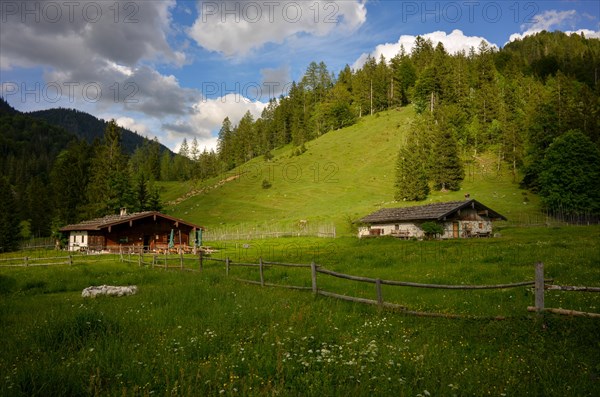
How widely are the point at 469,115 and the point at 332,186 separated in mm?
43218

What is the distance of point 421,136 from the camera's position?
8931 centimetres

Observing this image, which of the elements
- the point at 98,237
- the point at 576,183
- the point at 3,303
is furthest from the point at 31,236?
the point at 576,183

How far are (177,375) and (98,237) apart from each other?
4788cm

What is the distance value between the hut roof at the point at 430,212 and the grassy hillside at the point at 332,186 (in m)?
7.33

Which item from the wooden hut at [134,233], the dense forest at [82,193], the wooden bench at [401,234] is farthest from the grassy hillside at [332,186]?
the wooden hut at [134,233]

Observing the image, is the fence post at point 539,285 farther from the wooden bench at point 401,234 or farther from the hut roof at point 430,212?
the wooden bench at point 401,234

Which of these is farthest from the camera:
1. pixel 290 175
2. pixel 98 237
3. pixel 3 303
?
pixel 290 175

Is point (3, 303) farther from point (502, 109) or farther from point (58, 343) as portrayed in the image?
point (502, 109)

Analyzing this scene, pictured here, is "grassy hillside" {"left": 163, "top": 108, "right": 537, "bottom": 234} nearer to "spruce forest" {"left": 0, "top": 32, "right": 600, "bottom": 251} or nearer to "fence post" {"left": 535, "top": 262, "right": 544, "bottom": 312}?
"spruce forest" {"left": 0, "top": 32, "right": 600, "bottom": 251}

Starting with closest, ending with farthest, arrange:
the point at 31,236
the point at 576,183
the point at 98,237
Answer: the point at 98,237 < the point at 576,183 < the point at 31,236

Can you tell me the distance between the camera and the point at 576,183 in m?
56.8

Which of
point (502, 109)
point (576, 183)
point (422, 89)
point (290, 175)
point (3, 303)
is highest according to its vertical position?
point (422, 89)

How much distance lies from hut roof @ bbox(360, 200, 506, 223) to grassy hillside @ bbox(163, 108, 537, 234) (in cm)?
733

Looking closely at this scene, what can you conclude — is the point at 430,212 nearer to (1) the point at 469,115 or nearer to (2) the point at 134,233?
(2) the point at 134,233
